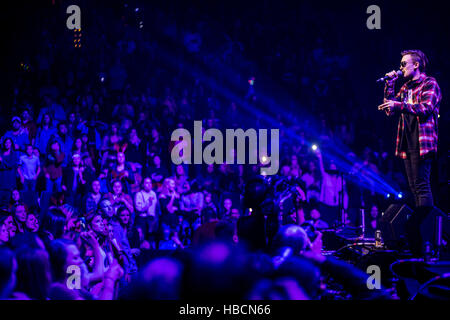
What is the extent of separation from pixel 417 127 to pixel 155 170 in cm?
434

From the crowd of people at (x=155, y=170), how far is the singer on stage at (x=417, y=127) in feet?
2.89

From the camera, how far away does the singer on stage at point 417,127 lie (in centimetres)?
351

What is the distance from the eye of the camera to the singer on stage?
351 cm

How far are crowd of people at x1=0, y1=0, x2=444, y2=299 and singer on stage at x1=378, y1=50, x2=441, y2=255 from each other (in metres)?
0.88
